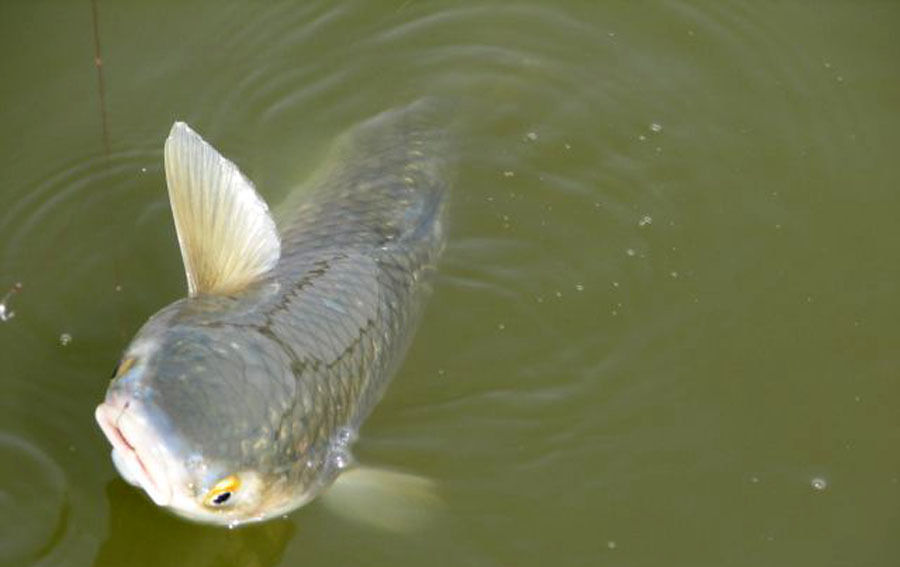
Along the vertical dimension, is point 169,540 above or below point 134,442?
below

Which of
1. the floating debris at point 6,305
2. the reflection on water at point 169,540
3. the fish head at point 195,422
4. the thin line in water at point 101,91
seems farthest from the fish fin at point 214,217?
the thin line in water at point 101,91

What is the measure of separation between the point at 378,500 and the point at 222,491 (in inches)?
29.8

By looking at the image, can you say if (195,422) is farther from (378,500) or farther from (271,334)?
(378,500)

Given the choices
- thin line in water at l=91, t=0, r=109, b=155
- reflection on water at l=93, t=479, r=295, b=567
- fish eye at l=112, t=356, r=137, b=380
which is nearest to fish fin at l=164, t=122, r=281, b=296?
fish eye at l=112, t=356, r=137, b=380

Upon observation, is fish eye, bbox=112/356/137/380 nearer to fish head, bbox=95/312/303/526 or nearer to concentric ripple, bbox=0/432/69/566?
fish head, bbox=95/312/303/526

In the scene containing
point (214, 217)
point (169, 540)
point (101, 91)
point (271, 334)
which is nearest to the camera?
point (271, 334)

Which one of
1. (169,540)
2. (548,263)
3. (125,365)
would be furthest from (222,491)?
(548,263)

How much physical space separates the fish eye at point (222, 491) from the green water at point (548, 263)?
58cm

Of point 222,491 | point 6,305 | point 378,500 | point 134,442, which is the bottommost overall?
point 378,500

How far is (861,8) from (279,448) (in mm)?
3804

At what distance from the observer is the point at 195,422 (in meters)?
3.38

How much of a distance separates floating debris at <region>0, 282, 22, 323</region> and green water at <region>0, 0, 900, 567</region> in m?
0.06

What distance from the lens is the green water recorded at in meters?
4.32

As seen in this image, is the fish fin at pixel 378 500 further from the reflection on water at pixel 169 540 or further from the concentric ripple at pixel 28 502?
the concentric ripple at pixel 28 502
